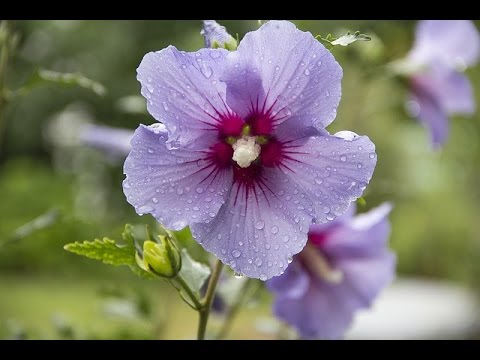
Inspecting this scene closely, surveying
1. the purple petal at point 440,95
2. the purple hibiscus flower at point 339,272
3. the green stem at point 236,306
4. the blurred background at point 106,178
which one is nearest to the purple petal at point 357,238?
→ the purple hibiscus flower at point 339,272

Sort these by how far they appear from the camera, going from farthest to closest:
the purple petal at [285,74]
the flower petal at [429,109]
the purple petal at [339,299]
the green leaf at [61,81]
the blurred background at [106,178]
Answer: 1. the blurred background at [106,178]
2. the flower petal at [429,109]
3. the purple petal at [339,299]
4. the green leaf at [61,81]
5. the purple petal at [285,74]

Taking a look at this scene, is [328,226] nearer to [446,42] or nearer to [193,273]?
[193,273]

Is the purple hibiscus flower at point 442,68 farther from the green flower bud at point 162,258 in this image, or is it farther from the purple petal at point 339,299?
the green flower bud at point 162,258

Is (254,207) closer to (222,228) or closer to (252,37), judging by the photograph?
(222,228)

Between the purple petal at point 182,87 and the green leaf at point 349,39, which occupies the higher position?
the green leaf at point 349,39

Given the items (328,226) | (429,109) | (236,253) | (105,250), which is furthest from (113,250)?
(429,109)
